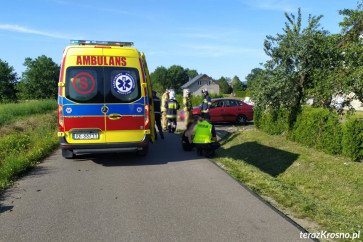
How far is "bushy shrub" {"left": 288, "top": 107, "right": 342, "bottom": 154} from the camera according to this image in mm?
8625

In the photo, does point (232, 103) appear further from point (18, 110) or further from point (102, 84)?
point (18, 110)

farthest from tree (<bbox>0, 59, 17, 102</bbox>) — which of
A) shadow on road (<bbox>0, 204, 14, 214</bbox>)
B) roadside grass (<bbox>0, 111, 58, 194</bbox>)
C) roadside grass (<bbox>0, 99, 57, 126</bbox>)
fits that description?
shadow on road (<bbox>0, 204, 14, 214</bbox>)

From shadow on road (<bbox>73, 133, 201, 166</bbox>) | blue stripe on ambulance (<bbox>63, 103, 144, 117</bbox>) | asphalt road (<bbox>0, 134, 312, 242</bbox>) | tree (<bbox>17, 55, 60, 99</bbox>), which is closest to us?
asphalt road (<bbox>0, 134, 312, 242</bbox>)

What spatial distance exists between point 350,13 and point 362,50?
3.88ft

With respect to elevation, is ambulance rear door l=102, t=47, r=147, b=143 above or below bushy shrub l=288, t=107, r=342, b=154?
above

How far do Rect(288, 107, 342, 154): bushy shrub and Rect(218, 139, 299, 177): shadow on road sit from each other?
2.60 ft

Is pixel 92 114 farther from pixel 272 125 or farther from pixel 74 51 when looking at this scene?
pixel 272 125

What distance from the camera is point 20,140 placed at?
9.70 m

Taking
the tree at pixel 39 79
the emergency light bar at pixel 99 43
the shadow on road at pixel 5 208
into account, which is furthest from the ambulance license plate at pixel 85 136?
the tree at pixel 39 79

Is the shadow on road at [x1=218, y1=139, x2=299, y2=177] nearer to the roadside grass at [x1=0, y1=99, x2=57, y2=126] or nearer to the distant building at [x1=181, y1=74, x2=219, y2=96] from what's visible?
the roadside grass at [x1=0, y1=99, x2=57, y2=126]

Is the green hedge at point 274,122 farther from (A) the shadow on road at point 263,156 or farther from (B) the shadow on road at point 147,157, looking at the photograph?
(B) the shadow on road at point 147,157

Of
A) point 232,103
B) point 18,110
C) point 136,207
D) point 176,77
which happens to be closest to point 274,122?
point 232,103

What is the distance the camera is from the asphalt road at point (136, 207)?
3.57 metres

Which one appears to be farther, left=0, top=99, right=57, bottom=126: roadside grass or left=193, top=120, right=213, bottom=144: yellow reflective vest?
left=0, top=99, right=57, bottom=126: roadside grass
